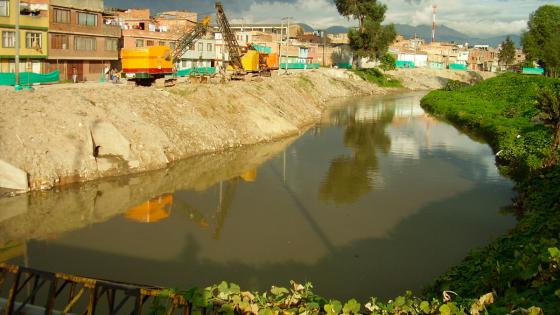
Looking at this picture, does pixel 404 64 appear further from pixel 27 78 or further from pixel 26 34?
pixel 27 78

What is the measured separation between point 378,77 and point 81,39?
62279 mm

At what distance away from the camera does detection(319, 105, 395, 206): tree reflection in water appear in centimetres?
2538

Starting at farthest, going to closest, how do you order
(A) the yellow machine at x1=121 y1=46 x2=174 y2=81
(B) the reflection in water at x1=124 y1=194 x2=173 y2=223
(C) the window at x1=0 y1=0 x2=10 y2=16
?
(C) the window at x1=0 y1=0 x2=10 y2=16, (A) the yellow machine at x1=121 y1=46 x2=174 y2=81, (B) the reflection in water at x1=124 y1=194 x2=173 y2=223

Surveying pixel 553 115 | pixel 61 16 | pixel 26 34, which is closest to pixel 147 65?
pixel 26 34

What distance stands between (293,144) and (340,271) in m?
23.6

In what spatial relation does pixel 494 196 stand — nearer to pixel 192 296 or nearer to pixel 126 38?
pixel 192 296

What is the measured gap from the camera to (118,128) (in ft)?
95.9

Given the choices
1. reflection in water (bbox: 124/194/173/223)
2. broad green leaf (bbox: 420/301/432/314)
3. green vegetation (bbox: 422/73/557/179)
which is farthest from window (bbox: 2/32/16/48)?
broad green leaf (bbox: 420/301/432/314)

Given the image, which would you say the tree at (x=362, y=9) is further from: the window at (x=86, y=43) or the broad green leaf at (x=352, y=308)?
the broad green leaf at (x=352, y=308)

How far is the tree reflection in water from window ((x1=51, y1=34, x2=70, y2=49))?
28.9 m

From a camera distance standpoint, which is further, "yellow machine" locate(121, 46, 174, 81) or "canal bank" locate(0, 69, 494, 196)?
"yellow machine" locate(121, 46, 174, 81)

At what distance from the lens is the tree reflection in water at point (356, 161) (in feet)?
83.3

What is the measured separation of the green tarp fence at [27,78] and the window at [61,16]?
8.92 m

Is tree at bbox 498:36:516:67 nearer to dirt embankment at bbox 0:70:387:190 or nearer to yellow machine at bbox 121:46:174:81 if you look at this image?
dirt embankment at bbox 0:70:387:190
